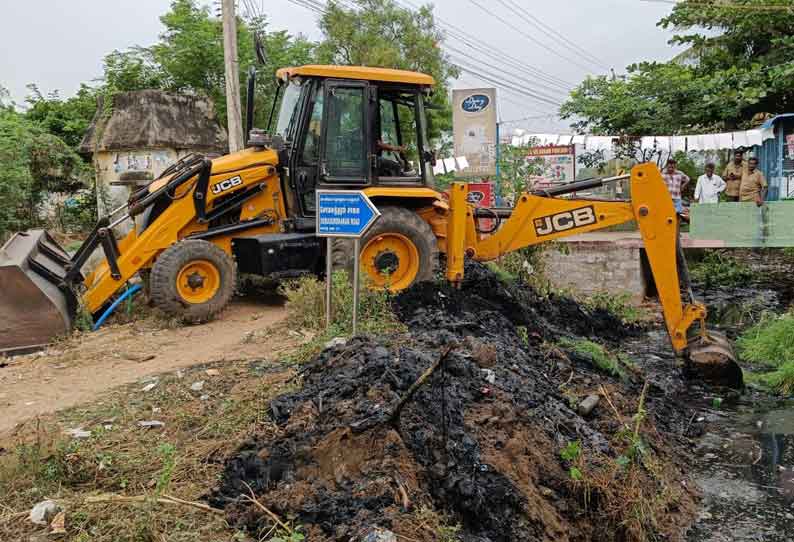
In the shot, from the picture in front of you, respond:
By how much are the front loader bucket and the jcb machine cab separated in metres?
0.04

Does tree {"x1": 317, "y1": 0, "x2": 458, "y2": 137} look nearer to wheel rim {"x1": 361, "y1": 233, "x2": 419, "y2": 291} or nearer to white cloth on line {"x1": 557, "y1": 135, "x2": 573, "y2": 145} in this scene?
white cloth on line {"x1": 557, "y1": 135, "x2": 573, "y2": 145}

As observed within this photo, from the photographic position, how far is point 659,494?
5.07m

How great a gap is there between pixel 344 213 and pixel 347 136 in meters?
2.38

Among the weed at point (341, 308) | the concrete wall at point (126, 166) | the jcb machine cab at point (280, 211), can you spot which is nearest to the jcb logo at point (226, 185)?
the jcb machine cab at point (280, 211)

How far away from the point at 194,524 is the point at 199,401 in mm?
1778

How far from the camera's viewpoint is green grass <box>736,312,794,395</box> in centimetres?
773

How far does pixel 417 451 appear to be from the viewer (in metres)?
4.29

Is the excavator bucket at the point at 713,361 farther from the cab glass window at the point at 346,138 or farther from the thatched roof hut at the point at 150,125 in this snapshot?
the thatched roof hut at the point at 150,125

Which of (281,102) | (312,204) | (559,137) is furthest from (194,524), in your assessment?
(559,137)

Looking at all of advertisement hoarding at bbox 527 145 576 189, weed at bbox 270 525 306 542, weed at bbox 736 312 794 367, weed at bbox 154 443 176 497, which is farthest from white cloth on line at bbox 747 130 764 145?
weed at bbox 270 525 306 542

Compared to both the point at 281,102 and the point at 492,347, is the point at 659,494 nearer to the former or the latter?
the point at 492,347

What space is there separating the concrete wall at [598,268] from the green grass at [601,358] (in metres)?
4.31

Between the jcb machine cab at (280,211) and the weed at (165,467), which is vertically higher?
the jcb machine cab at (280,211)

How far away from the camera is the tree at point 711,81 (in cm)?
1728
